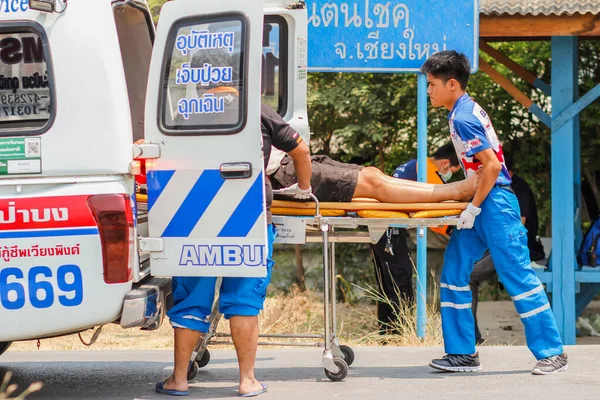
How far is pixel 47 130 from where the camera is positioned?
4523mm

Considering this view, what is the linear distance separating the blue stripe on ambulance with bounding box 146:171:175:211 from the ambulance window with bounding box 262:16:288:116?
3.94 feet

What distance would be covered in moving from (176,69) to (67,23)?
1.81 ft

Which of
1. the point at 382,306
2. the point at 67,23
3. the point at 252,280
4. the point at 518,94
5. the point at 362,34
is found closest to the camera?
the point at 67,23

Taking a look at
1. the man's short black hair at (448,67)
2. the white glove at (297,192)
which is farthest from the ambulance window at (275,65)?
the man's short black hair at (448,67)

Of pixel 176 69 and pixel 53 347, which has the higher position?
pixel 176 69

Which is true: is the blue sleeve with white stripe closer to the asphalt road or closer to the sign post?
the asphalt road

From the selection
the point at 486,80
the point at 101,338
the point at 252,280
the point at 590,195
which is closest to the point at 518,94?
the point at 486,80

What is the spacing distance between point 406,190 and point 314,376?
118 centimetres

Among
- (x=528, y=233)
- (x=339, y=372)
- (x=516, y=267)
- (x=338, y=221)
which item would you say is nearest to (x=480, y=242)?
(x=516, y=267)

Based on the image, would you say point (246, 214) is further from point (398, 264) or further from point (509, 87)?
point (509, 87)

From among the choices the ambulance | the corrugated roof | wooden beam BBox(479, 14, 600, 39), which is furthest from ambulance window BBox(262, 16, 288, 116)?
wooden beam BBox(479, 14, 600, 39)

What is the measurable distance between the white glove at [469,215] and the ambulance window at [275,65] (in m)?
1.20

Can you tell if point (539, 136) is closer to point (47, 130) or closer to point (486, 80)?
point (486, 80)

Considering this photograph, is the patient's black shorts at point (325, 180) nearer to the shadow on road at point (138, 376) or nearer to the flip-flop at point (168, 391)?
the shadow on road at point (138, 376)
